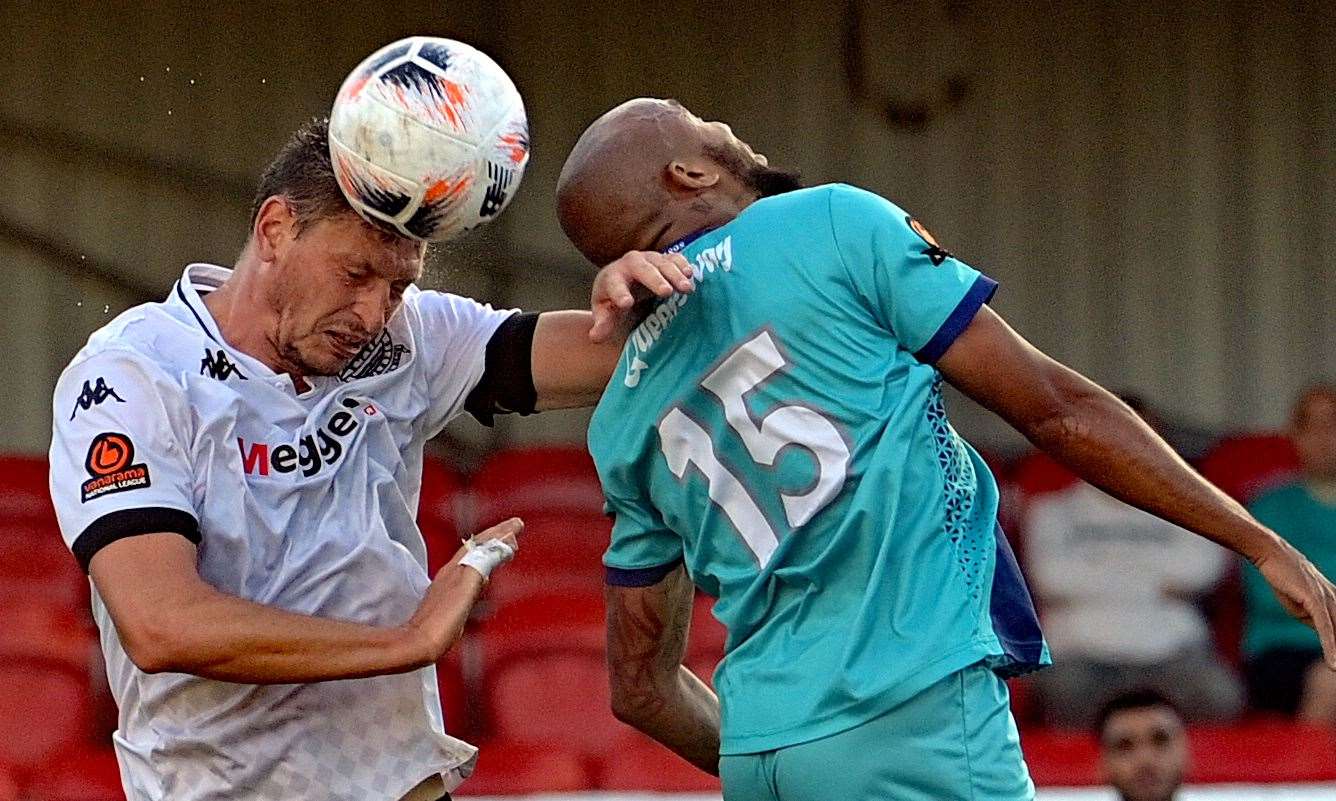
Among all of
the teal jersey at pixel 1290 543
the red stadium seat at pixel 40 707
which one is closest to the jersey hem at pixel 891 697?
the red stadium seat at pixel 40 707

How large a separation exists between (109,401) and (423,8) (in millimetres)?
6224

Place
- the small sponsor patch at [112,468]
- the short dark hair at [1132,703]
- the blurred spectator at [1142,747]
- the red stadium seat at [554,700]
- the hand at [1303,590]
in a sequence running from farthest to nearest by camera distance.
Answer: the red stadium seat at [554,700], the short dark hair at [1132,703], the blurred spectator at [1142,747], the small sponsor patch at [112,468], the hand at [1303,590]

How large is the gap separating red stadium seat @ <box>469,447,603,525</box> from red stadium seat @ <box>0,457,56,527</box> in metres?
1.63

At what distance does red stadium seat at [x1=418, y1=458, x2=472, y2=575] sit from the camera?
7.89 metres

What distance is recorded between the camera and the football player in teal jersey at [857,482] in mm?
3070

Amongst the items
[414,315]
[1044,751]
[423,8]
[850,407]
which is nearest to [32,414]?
[423,8]

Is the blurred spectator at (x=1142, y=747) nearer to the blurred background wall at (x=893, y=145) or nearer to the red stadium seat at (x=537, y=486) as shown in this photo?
the red stadium seat at (x=537, y=486)

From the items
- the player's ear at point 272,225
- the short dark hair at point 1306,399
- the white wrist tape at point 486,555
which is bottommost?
the short dark hair at point 1306,399

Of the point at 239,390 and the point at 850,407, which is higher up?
the point at 850,407

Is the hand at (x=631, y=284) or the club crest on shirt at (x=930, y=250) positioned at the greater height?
the club crest on shirt at (x=930, y=250)

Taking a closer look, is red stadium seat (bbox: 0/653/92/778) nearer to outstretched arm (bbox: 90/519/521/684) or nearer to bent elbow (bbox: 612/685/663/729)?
bent elbow (bbox: 612/685/663/729)

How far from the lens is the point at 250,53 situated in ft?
30.6

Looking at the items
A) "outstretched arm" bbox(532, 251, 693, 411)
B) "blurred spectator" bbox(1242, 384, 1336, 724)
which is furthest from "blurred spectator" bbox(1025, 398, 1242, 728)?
"outstretched arm" bbox(532, 251, 693, 411)

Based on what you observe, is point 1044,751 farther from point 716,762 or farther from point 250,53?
point 250,53
